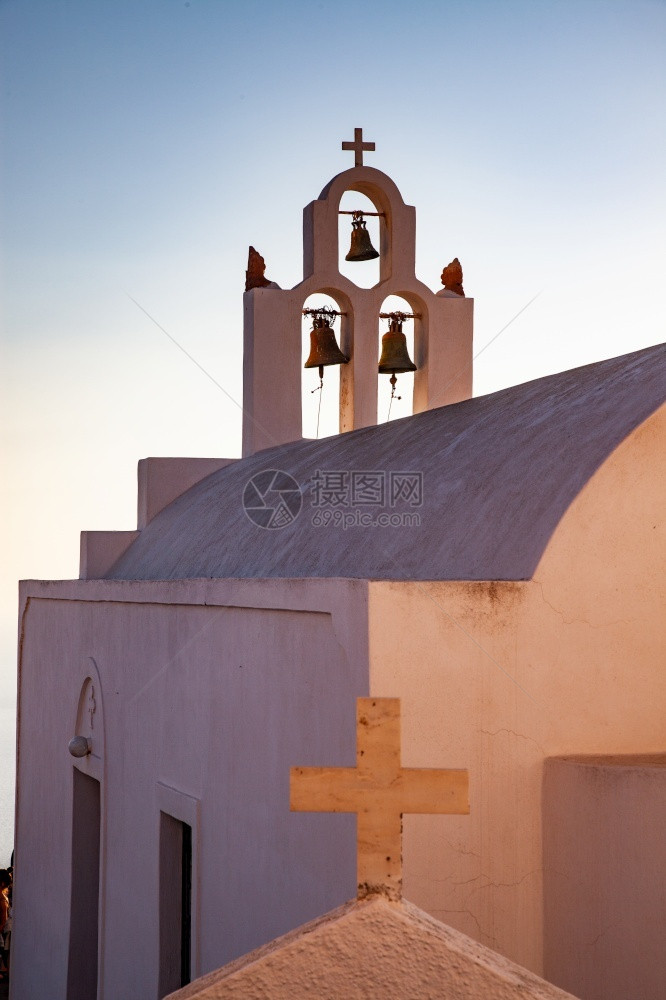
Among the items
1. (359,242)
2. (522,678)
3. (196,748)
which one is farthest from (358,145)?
(522,678)

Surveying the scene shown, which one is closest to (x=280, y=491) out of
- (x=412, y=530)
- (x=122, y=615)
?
(x=122, y=615)

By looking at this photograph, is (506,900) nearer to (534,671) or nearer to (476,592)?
(534,671)

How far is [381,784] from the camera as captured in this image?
267 centimetres

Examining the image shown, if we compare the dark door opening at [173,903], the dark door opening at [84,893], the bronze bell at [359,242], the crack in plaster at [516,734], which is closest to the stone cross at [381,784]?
the crack in plaster at [516,734]

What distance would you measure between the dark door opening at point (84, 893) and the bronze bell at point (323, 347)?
3.25 m

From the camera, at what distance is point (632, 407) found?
15.2 ft

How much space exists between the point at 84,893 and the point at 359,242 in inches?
→ 191

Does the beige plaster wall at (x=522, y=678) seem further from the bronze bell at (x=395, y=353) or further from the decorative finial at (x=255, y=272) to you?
the decorative finial at (x=255, y=272)

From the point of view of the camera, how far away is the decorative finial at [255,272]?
29.1ft

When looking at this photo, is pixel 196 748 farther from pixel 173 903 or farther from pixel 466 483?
pixel 466 483

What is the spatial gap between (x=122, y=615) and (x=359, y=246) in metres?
3.22

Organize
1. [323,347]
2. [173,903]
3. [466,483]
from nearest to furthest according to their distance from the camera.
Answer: [466,483] → [173,903] → [323,347]

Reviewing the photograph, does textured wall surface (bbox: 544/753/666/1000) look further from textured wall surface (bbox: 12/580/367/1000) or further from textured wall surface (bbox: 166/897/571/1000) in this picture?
textured wall surface (bbox: 166/897/571/1000)

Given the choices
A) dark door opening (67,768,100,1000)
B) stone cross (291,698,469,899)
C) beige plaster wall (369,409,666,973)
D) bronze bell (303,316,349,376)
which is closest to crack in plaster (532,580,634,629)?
beige plaster wall (369,409,666,973)
